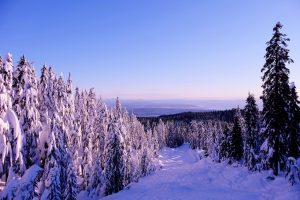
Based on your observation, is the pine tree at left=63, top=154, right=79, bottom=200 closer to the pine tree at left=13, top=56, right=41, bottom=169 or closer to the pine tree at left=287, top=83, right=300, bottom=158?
the pine tree at left=13, top=56, right=41, bottom=169

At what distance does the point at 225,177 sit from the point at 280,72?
12549 millimetres

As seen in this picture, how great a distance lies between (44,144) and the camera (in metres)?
19.5

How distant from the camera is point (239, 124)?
49125 mm

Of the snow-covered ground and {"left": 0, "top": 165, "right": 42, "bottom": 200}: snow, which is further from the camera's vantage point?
the snow-covered ground

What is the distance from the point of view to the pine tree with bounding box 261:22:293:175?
27.2 meters

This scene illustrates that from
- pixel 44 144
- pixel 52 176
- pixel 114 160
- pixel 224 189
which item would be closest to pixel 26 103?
pixel 44 144

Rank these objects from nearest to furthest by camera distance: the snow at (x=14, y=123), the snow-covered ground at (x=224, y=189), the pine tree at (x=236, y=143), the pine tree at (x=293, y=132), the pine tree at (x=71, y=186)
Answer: the snow at (x=14, y=123), the snow-covered ground at (x=224, y=189), the pine tree at (x=71, y=186), the pine tree at (x=293, y=132), the pine tree at (x=236, y=143)

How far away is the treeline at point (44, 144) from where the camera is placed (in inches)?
579

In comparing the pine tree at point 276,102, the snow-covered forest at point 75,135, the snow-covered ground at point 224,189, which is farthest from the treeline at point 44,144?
the pine tree at point 276,102

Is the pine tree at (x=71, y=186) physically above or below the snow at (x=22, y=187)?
below

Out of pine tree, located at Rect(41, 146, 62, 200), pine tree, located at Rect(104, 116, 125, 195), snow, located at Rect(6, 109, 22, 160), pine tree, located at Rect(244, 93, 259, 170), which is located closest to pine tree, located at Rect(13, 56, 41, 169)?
pine tree, located at Rect(41, 146, 62, 200)

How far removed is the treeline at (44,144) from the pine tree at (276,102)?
1674 centimetres

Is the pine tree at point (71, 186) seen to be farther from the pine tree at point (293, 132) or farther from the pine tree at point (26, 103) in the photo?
the pine tree at point (293, 132)

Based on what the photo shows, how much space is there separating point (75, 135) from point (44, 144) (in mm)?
15374
